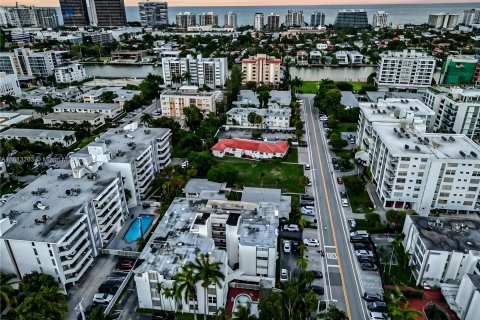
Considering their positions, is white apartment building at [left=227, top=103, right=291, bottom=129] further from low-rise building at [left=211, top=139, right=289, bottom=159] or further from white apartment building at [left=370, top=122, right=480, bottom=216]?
white apartment building at [left=370, top=122, right=480, bottom=216]

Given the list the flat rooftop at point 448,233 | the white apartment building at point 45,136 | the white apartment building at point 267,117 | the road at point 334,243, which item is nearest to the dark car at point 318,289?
the road at point 334,243

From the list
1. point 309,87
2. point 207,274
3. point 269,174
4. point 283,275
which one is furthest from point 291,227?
point 309,87

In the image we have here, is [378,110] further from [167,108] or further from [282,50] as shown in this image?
[282,50]

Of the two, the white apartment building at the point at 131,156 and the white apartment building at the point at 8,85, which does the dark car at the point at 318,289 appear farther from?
the white apartment building at the point at 8,85

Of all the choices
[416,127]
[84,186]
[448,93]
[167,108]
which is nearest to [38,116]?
[167,108]

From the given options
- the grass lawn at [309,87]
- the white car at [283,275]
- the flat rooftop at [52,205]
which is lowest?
the white car at [283,275]

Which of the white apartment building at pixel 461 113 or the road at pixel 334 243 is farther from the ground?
the white apartment building at pixel 461 113

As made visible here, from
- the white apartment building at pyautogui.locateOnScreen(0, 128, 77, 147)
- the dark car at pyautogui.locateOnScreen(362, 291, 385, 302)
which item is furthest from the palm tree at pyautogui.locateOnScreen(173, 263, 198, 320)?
the white apartment building at pyautogui.locateOnScreen(0, 128, 77, 147)
